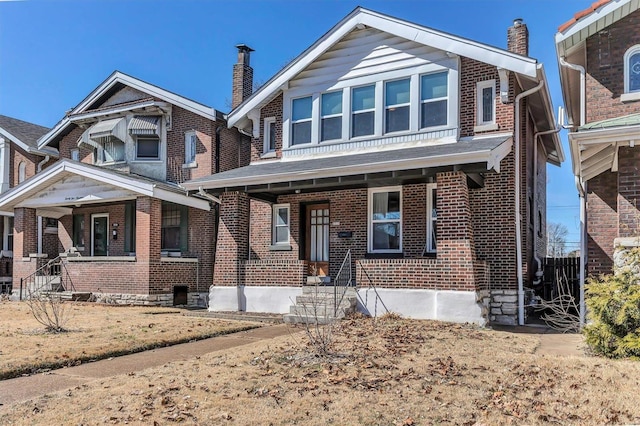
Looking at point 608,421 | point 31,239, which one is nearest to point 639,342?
point 608,421

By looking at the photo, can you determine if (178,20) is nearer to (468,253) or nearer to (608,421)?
(468,253)

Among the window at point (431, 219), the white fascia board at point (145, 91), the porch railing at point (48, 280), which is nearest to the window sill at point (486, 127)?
the window at point (431, 219)

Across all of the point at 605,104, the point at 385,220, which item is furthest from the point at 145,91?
the point at 605,104

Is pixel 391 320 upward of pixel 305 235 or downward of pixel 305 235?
downward

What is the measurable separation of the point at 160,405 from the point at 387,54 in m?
11.1

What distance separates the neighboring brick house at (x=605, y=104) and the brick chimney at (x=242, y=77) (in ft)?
36.4

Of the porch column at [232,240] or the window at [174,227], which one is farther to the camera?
the window at [174,227]

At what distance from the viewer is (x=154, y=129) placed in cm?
1891

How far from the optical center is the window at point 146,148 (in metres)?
19.2

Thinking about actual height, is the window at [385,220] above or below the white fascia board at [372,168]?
below

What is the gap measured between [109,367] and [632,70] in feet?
36.2

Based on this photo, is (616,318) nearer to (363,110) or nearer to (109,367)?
(109,367)

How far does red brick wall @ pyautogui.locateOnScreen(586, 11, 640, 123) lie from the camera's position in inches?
424

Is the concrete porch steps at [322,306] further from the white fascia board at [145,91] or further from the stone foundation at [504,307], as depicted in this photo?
the white fascia board at [145,91]
